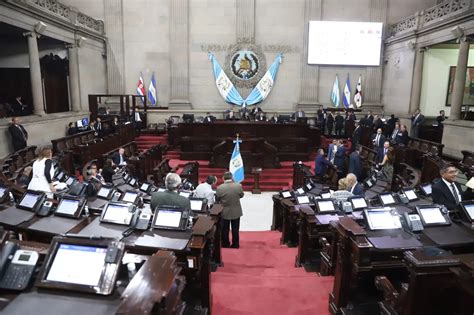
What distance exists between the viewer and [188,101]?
58.4 feet

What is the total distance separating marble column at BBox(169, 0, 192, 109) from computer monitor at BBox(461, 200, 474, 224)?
15.1 meters

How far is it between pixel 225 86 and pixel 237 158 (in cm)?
872

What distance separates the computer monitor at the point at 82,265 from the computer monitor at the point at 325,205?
3166 mm

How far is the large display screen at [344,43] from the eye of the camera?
17.0 metres

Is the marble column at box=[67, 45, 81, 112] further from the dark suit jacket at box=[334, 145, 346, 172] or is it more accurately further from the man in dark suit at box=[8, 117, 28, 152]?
the dark suit jacket at box=[334, 145, 346, 172]

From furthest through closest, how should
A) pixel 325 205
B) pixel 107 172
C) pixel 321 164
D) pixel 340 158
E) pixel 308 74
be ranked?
pixel 308 74
pixel 340 158
pixel 321 164
pixel 107 172
pixel 325 205

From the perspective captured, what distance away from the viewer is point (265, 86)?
1778 cm

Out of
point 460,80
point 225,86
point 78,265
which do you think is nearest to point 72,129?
point 225,86

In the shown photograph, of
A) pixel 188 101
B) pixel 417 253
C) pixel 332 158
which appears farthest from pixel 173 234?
pixel 188 101

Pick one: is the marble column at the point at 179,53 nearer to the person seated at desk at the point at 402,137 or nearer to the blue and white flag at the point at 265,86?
the blue and white flag at the point at 265,86

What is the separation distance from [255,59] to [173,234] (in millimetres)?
15471

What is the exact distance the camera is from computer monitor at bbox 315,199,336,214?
4.79 m

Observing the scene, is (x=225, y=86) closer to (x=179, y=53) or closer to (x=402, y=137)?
(x=179, y=53)

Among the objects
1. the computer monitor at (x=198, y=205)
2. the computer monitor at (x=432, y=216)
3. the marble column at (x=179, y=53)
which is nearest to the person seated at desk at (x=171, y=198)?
the computer monitor at (x=198, y=205)
